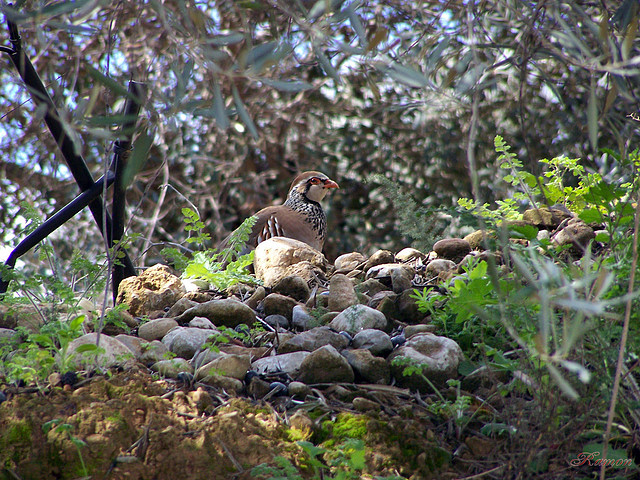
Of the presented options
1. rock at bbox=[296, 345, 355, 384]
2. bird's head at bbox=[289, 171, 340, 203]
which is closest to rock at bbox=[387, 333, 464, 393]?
rock at bbox=[296, 345, 355, 384]

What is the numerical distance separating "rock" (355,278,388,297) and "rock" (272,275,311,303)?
0.86ft

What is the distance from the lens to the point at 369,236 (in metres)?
7.65

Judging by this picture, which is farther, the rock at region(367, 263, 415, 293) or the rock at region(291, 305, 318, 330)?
the rock at region(367, 263, 415, 293)

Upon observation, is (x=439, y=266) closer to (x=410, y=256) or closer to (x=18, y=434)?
(x=410, y=256)

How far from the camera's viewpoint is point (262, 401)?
7.20 feet

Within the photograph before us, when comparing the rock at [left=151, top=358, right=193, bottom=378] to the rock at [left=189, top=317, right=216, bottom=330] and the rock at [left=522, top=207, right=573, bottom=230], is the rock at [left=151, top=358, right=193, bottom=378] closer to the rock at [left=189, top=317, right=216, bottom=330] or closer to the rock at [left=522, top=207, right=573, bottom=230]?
the rock at [left=189, top=317, right=216, bottom=330]

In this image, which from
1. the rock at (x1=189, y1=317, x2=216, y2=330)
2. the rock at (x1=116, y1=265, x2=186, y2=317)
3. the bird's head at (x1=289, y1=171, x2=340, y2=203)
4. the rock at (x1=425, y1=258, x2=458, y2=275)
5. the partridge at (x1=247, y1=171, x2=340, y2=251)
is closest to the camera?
the rock at (x1=189, y1=317, x2=216, y2=330)

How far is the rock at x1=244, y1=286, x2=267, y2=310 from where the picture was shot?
3.17m

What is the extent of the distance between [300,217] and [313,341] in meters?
3.28

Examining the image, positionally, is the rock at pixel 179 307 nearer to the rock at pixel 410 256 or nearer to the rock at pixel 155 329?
the rock at pixel 155 329

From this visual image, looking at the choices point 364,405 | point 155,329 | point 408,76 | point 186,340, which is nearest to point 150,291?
point 155,329

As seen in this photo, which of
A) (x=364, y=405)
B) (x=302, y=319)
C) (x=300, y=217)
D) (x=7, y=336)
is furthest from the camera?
(x=300, y=217)

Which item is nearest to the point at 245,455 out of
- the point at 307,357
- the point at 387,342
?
the point at 307,357

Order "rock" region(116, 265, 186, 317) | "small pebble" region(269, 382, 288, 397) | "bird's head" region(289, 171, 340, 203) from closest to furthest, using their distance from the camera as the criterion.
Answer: "small pebble" region(269, 382, 288, 397) → "rock" region(116, 265, 186, 317) → "bird's head" region(289, 171, 340, 203)
